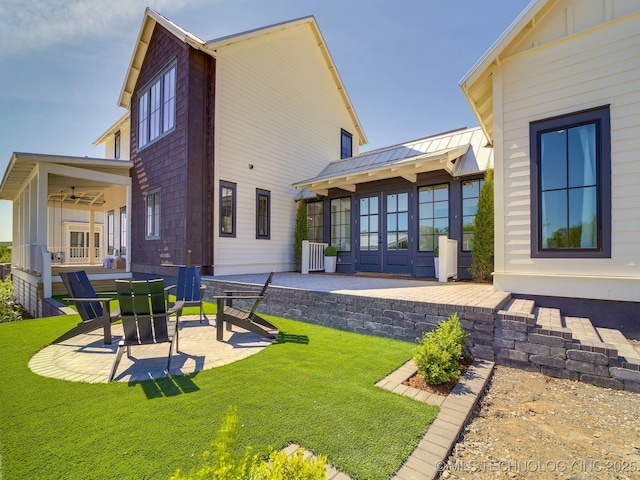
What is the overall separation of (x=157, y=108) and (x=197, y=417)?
10813mm

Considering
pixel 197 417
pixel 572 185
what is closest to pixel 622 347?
pixel 572 185

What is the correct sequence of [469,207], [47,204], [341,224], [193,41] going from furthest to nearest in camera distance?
[341,224]
[47,204]
[193,41]
[469,207]

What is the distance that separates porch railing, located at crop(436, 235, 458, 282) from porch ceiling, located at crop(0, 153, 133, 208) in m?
10.7

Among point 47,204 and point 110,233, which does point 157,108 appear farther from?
point 110,233

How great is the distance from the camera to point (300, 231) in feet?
35.9

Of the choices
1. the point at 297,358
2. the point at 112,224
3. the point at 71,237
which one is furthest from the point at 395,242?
the point at 71,237

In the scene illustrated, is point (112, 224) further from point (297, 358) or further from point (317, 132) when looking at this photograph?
point (297, 358)

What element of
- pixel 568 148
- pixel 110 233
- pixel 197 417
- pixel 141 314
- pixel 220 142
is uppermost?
pixel 220 142

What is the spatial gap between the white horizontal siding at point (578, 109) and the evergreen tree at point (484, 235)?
1922 millimetres

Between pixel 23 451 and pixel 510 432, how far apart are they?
141 inches

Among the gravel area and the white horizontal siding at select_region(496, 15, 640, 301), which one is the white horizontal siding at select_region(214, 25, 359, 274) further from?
the gravel area

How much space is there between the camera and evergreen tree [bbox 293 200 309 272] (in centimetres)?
1091

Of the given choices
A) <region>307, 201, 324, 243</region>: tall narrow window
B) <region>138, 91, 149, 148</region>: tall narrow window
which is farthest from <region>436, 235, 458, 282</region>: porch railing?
<region>138, 91, 149, 148</region>: tall narrow window

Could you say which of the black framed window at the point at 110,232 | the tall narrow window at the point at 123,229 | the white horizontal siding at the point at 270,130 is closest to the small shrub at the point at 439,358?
the white horizontal siding at the point at 270,130
